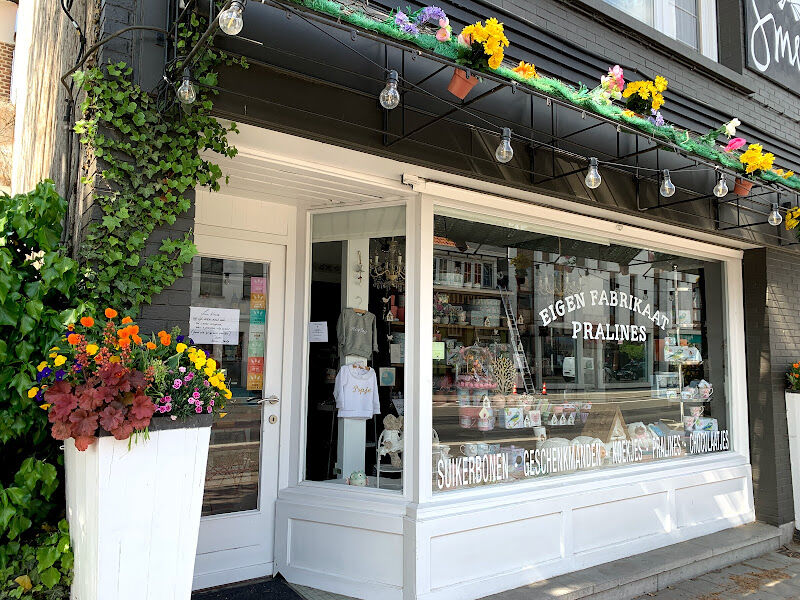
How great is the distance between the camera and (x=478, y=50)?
3.20 metres

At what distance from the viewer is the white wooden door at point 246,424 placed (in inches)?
166

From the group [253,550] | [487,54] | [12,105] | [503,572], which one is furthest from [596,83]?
[12,105]

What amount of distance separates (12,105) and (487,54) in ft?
37.6

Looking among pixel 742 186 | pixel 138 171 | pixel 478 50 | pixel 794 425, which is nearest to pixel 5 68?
pixel 138 171

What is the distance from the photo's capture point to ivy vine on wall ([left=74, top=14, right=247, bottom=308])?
2.76m

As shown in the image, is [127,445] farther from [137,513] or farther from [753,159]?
[753,159]

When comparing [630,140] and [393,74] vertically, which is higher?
[630,140]

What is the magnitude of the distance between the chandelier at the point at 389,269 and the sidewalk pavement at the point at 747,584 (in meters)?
3.04

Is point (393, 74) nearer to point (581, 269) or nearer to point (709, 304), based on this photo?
point (581, 269)

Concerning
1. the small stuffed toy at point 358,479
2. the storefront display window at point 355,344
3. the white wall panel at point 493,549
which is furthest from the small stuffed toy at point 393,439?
the white wall panel at point 493,549

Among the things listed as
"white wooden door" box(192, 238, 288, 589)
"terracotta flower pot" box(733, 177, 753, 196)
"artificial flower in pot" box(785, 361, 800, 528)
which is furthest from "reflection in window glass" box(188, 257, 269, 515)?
"artificial flower in pot" box(785, 361, 800, 528)

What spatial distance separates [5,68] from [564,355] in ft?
41.1

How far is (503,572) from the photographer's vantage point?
13.9ft

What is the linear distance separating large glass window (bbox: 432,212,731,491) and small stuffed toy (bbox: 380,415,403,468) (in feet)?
0.84
